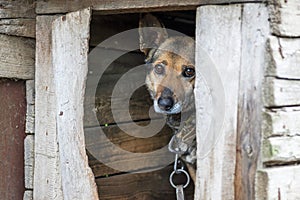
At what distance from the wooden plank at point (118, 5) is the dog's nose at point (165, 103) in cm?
61

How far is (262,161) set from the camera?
198 centimetres

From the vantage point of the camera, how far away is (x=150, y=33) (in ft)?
9.57

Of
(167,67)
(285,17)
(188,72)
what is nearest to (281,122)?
(285,17)

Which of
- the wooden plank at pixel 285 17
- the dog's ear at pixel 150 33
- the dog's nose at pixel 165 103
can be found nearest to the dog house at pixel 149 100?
the wooden plank at pixel 285 17

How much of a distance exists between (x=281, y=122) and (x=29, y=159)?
53.8 inches

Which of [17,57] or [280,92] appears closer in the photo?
[280,92]

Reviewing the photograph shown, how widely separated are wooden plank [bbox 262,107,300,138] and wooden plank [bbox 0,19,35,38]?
1322 millimetres

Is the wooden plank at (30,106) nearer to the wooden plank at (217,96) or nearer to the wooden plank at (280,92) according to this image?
the wooden plank at (217,96)

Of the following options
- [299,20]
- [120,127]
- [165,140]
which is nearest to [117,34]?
[120,127]

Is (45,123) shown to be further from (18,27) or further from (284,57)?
(284,57)

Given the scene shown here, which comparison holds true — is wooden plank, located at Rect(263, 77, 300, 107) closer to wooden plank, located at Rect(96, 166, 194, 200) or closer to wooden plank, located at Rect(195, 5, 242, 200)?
wooden plank, located at Rect(195, 5, 242, 200)

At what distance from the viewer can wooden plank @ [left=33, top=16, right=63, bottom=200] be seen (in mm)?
2623

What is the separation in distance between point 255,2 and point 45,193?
137 cm

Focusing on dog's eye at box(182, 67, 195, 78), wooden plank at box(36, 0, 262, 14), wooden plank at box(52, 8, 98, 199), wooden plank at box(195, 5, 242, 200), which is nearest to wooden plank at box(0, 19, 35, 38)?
wooden plank at box(36, 0, 262, 14)
